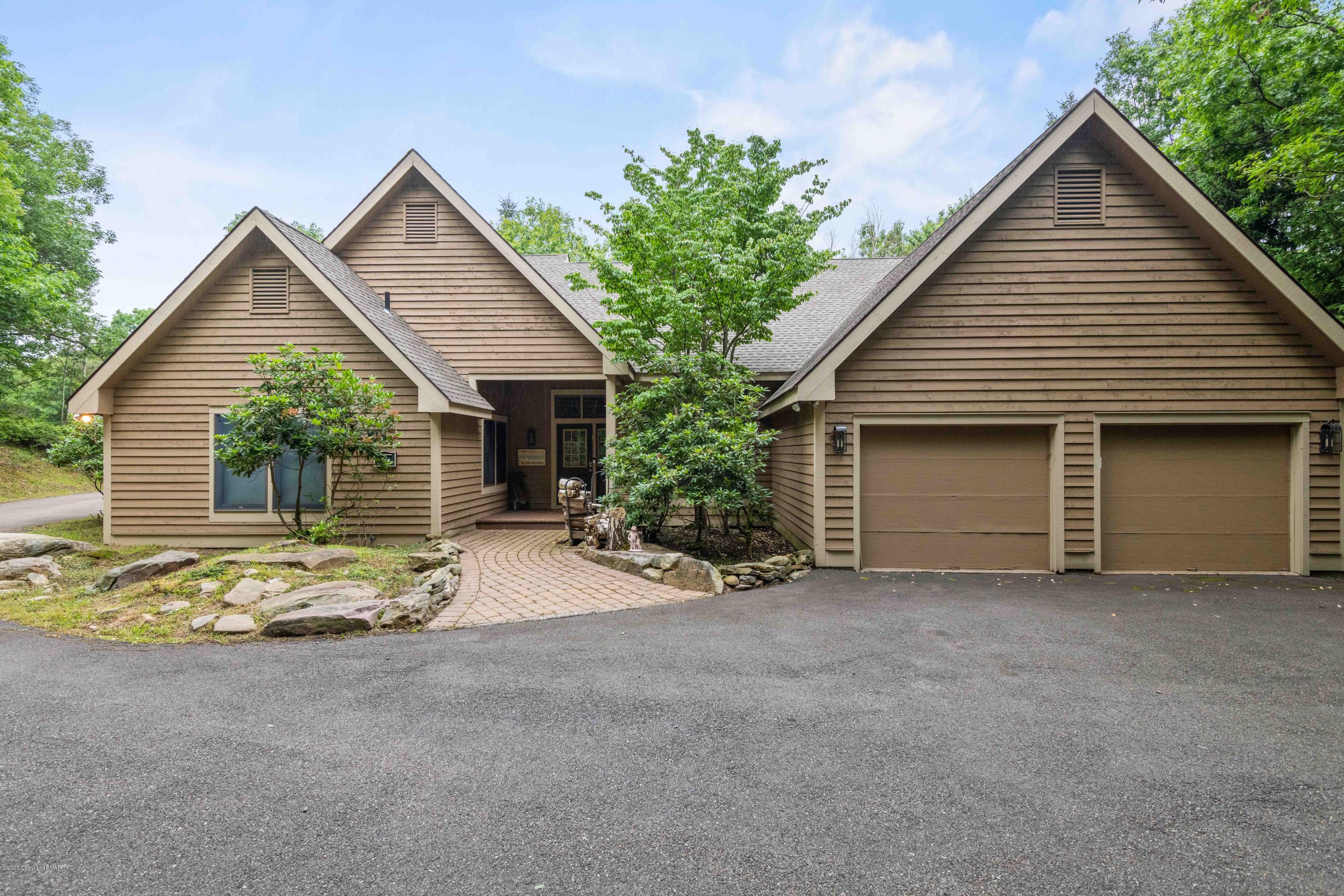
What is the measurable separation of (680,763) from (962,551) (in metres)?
5.96

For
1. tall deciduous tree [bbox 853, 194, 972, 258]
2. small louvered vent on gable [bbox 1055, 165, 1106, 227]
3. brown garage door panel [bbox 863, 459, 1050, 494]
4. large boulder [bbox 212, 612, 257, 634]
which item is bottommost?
large boulder [bbox 212, 612, 257, 634]

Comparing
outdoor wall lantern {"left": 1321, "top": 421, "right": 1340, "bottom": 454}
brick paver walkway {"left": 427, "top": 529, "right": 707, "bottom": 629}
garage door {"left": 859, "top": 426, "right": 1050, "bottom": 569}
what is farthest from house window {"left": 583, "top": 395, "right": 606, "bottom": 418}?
outdoor wall lantern {"left": 1321, "top": 421, "right": 1340, "bottom": 454}

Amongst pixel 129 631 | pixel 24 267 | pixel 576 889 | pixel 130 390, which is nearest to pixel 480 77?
pixel 24 267

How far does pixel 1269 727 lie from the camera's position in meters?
3.26

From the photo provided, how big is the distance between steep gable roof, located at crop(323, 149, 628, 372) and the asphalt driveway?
6838 mm

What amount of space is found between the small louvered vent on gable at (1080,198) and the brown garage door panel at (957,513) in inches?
138

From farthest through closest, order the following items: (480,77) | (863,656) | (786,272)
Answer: (480,77), (786,272), (863,656)

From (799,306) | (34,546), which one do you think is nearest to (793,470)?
(799,306)

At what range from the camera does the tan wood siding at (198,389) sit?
8945mm

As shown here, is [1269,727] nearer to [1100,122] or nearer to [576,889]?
[576,889]

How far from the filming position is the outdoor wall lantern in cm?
714

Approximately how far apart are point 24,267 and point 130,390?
10.8 meters

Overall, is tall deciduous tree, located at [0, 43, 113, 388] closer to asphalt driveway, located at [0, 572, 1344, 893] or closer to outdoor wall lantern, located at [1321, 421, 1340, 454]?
asphalt driveway, located at [0, 572, 1344, 893]

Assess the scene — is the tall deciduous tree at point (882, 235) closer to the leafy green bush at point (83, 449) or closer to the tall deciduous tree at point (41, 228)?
the leafy green bush at point (83, 449)
